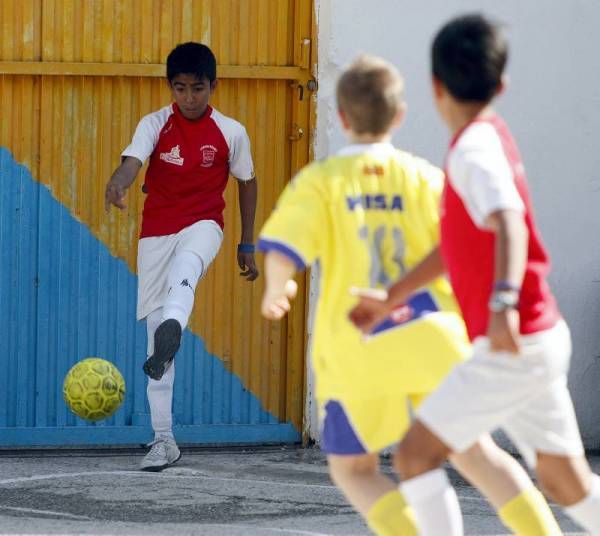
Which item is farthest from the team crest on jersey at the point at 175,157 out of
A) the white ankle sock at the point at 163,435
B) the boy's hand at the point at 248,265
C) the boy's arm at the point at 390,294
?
the boy's arm at the point at 390,294

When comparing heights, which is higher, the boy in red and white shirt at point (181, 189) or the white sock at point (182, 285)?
the boy in red and white shirt at point (181, 189)

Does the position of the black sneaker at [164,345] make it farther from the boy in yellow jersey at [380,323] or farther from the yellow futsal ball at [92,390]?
the boy in yellow jersey at [380,323]

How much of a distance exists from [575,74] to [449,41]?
14.5ft

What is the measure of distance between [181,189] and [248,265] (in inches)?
23.0

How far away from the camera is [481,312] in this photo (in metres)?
4.34

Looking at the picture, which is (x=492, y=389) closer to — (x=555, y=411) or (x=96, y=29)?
(x=555, y=411)

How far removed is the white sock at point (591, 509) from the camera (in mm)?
4516

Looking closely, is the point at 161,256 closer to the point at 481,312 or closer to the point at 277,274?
the point at 277,274

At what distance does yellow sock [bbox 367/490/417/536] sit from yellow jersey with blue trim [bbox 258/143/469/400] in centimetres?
36

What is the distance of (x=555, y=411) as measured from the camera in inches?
175

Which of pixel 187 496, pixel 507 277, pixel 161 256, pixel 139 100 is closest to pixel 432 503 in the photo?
pixel 507 277

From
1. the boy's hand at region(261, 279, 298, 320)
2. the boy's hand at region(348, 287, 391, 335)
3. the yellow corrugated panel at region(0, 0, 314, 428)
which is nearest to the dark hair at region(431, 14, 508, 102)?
the boy's hand at region(348, 287, 391, 335)

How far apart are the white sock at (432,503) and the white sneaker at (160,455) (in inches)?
137

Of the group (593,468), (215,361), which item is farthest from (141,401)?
(593,468)
